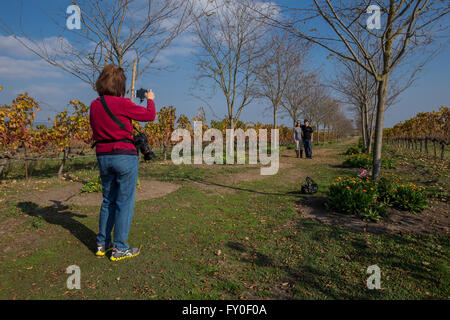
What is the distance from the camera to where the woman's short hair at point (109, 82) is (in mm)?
2797

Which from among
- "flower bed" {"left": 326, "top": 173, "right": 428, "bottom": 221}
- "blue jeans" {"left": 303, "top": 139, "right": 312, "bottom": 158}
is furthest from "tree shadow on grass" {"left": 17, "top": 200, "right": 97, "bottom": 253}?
"blue jeans" {"left": 303, "top": 139, "right": 312, "bottom": 158}

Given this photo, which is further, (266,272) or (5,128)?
(5,128)

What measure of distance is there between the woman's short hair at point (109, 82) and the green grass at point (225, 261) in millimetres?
2045

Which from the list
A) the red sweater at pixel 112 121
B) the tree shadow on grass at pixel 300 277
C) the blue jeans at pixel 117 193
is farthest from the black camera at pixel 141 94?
the tree shadow on grass at pixel 300 277

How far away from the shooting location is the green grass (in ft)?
7.84

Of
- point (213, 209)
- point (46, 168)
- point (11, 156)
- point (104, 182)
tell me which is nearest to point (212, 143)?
point (46, 168)

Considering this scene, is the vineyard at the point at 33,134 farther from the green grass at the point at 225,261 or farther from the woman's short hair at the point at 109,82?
the woman's short hair at the point at 109,82

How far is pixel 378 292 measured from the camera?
7.79ft

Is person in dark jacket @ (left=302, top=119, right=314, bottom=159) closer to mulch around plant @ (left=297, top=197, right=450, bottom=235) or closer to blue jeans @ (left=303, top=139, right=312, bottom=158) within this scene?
blue jeans @ (left=303, top=139, right=312, bottom=158)

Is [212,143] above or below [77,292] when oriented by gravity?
above

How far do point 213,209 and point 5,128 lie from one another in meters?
7.04

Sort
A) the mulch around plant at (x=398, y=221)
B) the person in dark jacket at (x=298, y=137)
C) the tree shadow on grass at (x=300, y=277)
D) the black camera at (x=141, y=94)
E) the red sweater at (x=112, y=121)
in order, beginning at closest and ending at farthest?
the tree shadow on grass at (x=300, y=277)
the red sweater at (x=112, y=121)
the black camera at (x=141, y=94)
the mulch around plant at (x=398, y=221)
the person in dark jacket at (x=298, y=137)

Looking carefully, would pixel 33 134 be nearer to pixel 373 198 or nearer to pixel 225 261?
pixel 225 261
